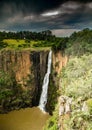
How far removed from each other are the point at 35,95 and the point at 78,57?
36.5 ft

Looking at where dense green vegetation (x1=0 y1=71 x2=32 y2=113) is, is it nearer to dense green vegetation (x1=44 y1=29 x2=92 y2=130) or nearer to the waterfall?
the waterfall

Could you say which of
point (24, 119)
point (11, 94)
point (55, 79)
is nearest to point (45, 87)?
point (55, 79)

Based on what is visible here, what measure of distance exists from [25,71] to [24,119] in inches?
302

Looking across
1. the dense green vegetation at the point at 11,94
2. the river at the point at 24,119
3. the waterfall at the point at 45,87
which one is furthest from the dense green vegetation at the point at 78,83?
the dense green vegetation at the point at 11,94

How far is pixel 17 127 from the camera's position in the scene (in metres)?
31.2

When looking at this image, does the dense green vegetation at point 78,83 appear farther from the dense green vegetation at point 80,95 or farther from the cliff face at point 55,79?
the cliff face at point 55,79

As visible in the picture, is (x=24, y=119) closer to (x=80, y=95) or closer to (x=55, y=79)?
(x=55, y=79)

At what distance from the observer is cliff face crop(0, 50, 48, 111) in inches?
Result: 1533

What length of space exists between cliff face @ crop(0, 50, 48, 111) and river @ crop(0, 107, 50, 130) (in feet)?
5.78

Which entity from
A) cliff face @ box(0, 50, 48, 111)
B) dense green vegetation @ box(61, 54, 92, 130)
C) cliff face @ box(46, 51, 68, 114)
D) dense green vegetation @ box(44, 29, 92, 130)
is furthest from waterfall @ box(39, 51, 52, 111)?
dense green vegetation @ box(61, 54, 92, 130)

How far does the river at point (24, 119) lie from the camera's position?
31312mm

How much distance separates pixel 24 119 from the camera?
3391 cm

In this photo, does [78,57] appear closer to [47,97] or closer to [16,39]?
[47,97]

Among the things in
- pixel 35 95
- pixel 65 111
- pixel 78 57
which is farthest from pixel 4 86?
pixel 65 111
